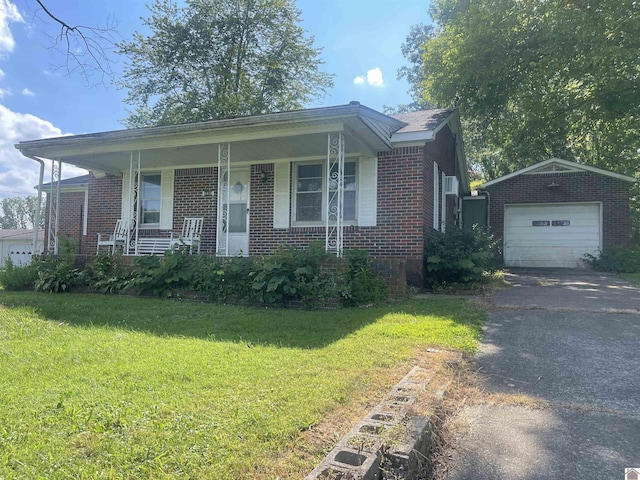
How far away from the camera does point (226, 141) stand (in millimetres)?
8195

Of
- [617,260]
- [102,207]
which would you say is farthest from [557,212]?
[102,207]

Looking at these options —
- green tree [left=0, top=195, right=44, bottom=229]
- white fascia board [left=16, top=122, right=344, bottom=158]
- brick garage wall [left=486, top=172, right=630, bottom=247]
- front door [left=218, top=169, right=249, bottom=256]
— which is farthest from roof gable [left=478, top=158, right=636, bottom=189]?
green tree [left=0, top=195, right=44, bottom=229]

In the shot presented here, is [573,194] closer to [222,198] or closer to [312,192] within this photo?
[312,192]

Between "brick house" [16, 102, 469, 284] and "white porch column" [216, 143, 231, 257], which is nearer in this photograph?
"brick house" [16, 102, 469, 284]

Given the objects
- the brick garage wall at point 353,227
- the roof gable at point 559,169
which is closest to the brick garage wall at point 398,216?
the brick garage wall at point 353,227

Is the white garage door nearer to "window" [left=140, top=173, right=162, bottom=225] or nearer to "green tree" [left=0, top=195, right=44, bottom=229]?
"window" [left=140, top=173, right=162, bottom=225]

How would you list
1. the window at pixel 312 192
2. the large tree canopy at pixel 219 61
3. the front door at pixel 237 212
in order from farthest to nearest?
the large tree canopy at pixel 219 61 → the front door at pixel 237 212 → the window at pixel 312 192

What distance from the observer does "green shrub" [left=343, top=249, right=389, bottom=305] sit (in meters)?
7.02

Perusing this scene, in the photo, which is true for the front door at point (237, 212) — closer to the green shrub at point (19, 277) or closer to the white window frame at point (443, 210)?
the green shrub at point (19, 277)

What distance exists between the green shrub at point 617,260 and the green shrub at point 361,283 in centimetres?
973

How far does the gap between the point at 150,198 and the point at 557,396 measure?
411 inches

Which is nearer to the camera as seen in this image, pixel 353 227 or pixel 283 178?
pixel 353 227

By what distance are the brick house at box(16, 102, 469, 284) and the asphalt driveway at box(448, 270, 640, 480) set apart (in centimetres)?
321

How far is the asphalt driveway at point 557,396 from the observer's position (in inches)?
91.7
